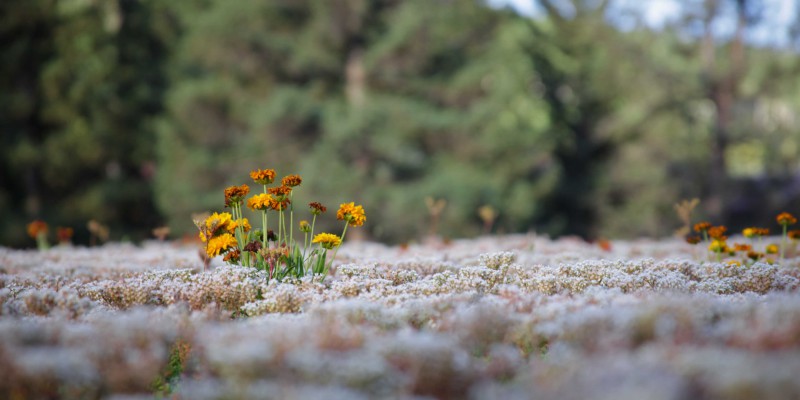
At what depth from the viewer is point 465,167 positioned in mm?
Result: 18188

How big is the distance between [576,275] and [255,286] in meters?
2.25

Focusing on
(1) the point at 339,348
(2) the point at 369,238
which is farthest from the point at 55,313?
(2) the point at 369,238

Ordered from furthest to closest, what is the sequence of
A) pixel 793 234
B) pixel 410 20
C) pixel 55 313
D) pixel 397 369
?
pixel 410 20 < pixel 793 234 < pixel 55 313 < pixel 397 369

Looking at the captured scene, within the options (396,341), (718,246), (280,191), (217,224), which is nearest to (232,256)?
(217,224)

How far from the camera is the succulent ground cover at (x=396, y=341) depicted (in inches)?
98.2

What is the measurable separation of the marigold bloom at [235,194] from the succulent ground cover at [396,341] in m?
0.46

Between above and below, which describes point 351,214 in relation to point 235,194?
below

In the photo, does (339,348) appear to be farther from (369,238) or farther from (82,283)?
(369,238)

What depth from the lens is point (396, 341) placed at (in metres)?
2.88

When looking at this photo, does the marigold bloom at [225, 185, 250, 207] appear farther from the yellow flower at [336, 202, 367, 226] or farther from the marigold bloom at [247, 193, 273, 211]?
the yellow flower at [336, 202, 367, 226]

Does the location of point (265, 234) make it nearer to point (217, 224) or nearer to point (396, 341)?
point (217, 224)

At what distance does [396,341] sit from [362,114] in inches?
571

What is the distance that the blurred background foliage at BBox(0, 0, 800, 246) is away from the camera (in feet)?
57.4

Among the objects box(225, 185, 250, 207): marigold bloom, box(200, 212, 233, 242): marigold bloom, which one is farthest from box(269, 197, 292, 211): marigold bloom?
box(200, 212, 233, 242): marigold bloom
